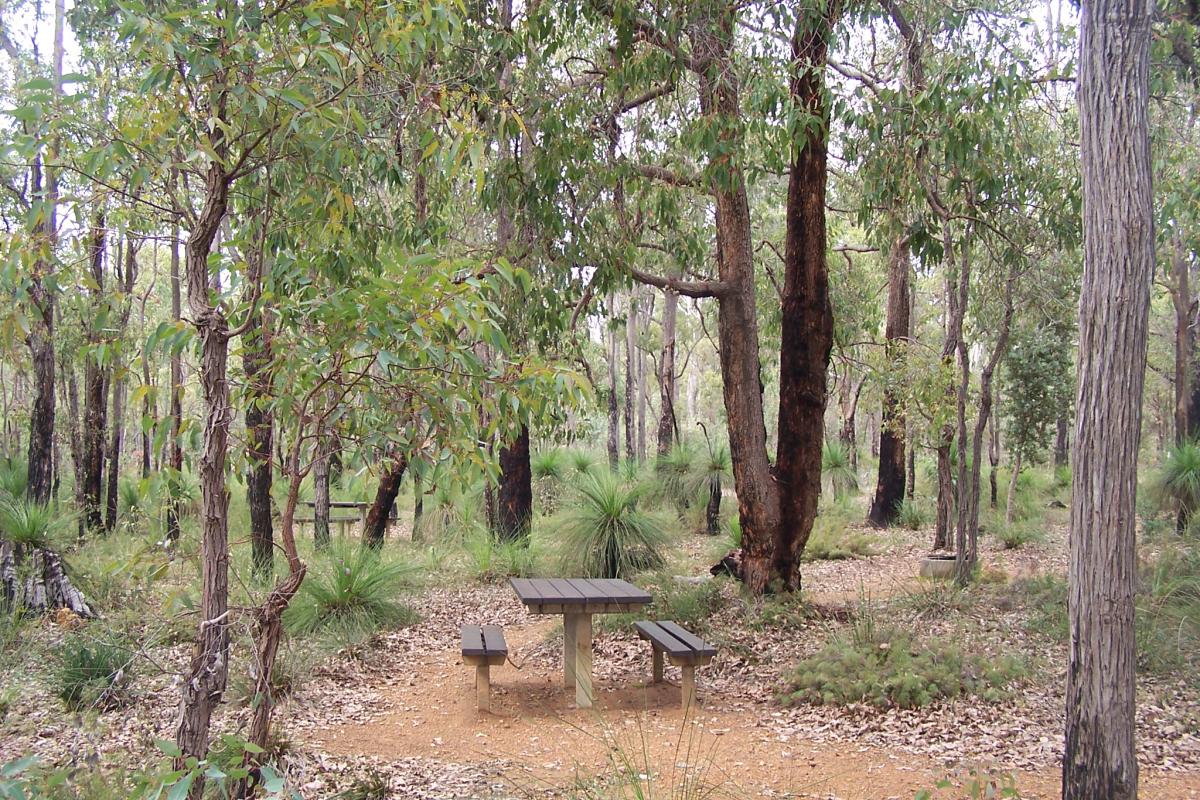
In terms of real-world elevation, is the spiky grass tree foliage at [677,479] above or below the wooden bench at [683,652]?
above

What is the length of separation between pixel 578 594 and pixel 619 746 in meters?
1.34

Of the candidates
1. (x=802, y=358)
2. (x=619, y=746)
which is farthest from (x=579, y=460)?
(x=619, y=746)

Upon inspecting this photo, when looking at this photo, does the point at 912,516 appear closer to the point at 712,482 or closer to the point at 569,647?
the point at 712,482

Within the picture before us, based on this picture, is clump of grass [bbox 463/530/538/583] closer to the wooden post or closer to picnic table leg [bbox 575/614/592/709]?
picnic table leg [bbox 575/614/592/709]

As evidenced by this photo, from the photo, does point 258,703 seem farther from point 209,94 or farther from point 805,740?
point 805,740

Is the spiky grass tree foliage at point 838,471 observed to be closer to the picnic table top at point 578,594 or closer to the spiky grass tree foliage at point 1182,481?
the spiky grass tree foliage at point 1182,481

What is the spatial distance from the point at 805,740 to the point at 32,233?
4.46m

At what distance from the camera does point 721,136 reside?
264 inches

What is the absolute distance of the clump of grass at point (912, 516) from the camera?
1403 cm

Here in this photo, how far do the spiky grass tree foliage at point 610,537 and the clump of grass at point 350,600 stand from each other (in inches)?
77.6

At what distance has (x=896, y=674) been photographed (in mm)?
5602

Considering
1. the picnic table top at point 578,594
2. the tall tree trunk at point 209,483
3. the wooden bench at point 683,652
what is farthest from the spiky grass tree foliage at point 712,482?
the tall tree trunk at point 209,483

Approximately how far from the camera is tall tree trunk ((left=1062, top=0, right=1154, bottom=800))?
3.38 metres

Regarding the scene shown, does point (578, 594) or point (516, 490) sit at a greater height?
point (516, 490)
